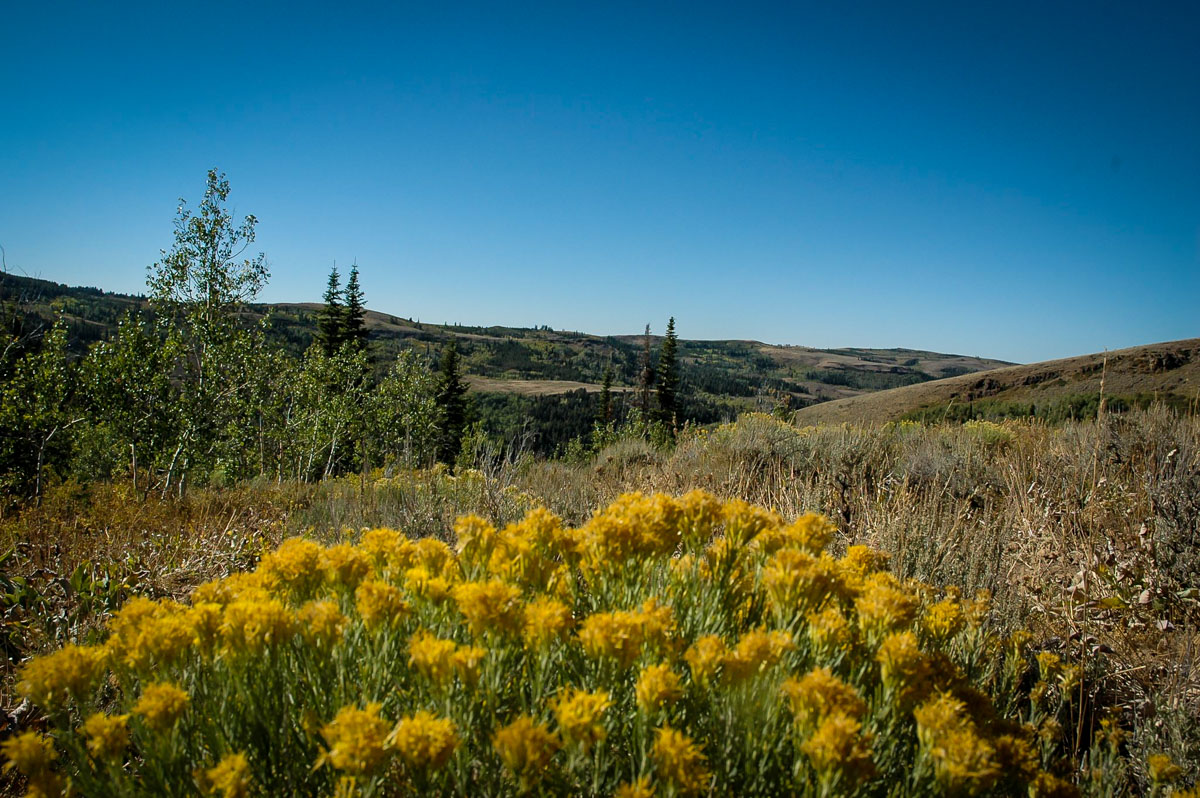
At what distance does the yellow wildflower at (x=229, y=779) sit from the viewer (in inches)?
37.9

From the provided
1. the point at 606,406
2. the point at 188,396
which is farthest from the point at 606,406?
the point at 188,396

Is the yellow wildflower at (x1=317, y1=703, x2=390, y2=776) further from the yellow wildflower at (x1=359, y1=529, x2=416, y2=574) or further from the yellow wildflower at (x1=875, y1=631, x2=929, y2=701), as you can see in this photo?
the yellow wildflower at (x1=875, y1=631, x2=929, y2=701)

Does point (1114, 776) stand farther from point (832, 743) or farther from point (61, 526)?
point (61, 526)

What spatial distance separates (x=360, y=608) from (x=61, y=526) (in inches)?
204

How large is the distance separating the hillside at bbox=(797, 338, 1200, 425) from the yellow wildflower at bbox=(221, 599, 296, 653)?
10.1 meters

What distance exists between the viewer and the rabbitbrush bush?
1.01m

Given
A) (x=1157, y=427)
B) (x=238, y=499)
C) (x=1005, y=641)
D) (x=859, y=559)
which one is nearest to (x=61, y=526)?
(x=238, y=499)

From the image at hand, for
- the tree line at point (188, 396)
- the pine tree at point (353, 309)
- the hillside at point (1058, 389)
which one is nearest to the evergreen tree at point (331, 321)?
the pine tree at point (353, 309)

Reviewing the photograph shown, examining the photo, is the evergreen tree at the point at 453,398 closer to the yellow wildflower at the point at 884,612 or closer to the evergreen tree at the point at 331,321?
the evergreen tree at the point at 331,321

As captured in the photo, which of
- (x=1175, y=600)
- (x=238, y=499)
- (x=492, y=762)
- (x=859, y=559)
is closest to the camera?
(x=492, y=762)

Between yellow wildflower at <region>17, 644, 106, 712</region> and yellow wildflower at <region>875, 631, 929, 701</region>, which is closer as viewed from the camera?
yellow wildflower at <region>17, 644, 106, 712</region>

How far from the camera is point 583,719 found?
101 centimetres

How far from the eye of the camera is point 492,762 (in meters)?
1.14

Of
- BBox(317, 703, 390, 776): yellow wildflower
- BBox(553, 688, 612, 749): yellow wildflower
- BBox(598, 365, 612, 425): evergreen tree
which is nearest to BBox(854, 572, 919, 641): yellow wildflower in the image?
BBox(553, 688, 612, 749): yellow wildflower
